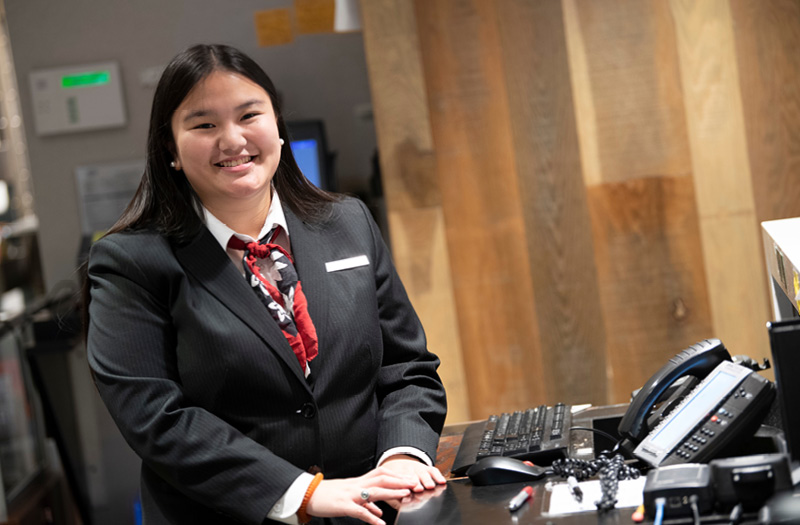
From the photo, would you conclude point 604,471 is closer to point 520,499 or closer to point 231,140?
point 520,499

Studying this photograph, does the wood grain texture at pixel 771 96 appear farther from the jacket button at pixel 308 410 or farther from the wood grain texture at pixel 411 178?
the jacket button at pixel 308 410

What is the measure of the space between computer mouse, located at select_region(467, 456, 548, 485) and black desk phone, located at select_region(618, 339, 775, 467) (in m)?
0.18

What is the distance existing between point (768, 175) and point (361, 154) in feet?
5.70

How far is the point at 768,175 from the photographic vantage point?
3.25 metres

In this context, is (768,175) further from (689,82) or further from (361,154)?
(361,154)

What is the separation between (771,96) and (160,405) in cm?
245

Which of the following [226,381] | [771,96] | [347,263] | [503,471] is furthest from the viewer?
[771,96]

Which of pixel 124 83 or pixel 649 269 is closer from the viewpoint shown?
pixel 649 269

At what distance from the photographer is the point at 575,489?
4.86 ft

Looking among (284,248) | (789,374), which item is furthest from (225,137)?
(789,374)

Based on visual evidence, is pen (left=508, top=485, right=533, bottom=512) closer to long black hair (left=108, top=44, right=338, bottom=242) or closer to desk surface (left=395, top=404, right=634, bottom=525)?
desk surface (left=395, top=404, right=634, bottom=525)

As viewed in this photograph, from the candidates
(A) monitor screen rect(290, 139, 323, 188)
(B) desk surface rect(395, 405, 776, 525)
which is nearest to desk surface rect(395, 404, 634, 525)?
(B) desk surface rect(395, 405, 776, 525)

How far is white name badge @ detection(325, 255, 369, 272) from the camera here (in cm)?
194

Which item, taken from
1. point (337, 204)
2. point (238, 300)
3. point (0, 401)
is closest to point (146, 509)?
point (238, 300)
